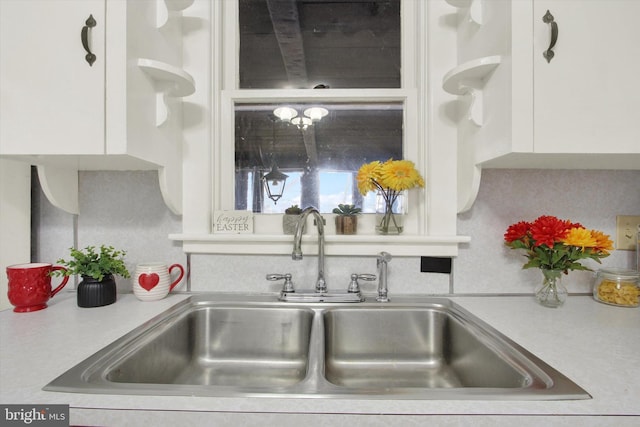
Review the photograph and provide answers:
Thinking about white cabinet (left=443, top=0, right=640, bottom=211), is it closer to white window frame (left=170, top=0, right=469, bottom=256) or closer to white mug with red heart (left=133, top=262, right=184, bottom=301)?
white window frame (left=170, top=0, right=469, bottom=256)

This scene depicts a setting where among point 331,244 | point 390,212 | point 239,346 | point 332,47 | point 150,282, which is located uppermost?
point 332,47

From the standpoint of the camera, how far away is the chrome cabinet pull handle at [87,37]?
79cm

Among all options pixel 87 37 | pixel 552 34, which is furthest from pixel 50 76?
pixel 552 34

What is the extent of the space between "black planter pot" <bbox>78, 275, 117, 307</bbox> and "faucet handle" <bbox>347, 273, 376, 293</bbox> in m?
0.79

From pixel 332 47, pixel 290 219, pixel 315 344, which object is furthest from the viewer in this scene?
pixel 332 47

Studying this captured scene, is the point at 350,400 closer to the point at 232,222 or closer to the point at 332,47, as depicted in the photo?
the point at 232,222

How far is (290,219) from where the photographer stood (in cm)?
113


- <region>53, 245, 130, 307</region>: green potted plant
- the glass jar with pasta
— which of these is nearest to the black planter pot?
<region>53, 245, 130, 307</region>: green potted plant

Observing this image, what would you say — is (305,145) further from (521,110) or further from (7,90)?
(7,90)

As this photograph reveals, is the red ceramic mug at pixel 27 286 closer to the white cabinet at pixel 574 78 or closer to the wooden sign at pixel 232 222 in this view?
the wooden sign at pixel 232 222

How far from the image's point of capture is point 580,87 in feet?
2.65

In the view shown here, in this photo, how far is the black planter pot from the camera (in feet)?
3.21

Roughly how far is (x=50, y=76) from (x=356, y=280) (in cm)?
106

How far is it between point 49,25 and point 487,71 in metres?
1.22
